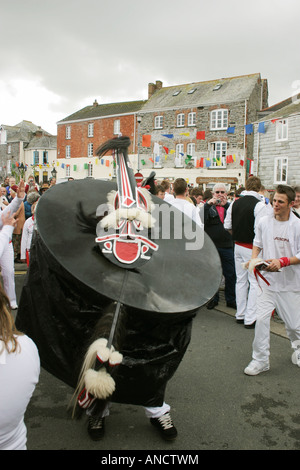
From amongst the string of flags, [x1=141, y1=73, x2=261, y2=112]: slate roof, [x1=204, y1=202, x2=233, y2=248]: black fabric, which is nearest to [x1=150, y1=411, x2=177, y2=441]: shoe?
[x1=204, y1=202, x2=233, y2=248]: black fabric

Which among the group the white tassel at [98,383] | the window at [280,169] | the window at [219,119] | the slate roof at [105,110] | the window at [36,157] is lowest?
the white tassel at [98,383]

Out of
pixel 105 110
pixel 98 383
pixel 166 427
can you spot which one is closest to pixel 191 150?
pixel 105 110

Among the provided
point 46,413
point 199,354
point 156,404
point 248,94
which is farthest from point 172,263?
point 248,94

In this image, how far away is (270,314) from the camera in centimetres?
396

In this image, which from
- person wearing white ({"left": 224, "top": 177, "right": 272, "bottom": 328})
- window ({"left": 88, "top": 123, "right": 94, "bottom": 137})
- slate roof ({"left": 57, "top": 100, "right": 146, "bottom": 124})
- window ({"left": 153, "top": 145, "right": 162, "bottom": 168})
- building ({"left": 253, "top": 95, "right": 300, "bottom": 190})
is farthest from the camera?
window ({"left": 88, "top": 123, "right": 94, "bottom": 137})

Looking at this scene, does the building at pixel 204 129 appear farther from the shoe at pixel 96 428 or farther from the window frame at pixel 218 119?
the shoe at pixel 96 428

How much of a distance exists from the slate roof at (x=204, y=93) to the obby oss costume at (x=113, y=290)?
1286 inches

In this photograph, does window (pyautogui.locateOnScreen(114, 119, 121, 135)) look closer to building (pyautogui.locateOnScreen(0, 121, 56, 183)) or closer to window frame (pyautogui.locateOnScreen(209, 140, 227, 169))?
window frame (pyautogui.locateOnScreen(209, 140, 227, 169))

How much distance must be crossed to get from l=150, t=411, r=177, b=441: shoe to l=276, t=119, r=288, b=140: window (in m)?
27.6

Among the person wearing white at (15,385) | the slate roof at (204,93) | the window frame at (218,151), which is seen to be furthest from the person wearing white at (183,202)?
the slate roof at (204,93)

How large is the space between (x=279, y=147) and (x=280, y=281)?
26.1 metres

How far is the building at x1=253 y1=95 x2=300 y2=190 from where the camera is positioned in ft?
87.0

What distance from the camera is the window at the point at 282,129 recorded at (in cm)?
2722

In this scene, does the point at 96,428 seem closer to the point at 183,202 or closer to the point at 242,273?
the point at 242,273
